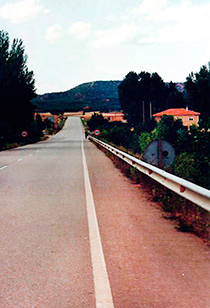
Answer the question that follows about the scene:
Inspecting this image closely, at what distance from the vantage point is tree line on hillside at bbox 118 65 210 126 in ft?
371

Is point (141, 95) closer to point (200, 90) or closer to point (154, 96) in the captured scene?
point (154, 96)

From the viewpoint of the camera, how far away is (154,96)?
12550 centimetres

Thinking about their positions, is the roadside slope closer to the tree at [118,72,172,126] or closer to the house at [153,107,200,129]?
the house at [153,107,200,129]

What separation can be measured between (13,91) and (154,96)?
7290 cm

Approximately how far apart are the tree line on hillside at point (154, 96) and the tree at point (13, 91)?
183 ft

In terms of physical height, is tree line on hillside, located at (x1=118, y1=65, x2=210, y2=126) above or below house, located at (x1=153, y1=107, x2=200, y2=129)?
above

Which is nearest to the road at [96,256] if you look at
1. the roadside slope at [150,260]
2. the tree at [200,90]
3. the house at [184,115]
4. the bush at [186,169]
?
the roadside slope at [150,260]

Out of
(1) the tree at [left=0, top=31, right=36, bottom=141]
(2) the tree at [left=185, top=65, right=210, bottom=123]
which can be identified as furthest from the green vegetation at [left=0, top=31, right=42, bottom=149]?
(2) the tree at [left=185, top=65, right=210, bottom=123]

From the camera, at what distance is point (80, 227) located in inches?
324

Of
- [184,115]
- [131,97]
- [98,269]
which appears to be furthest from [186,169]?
[131,97]

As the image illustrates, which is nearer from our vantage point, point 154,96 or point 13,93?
point 13,93

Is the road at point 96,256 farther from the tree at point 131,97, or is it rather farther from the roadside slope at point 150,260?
the tree at point 131,97

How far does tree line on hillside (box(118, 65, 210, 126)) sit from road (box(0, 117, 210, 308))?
340 feet

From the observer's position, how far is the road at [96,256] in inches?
186
